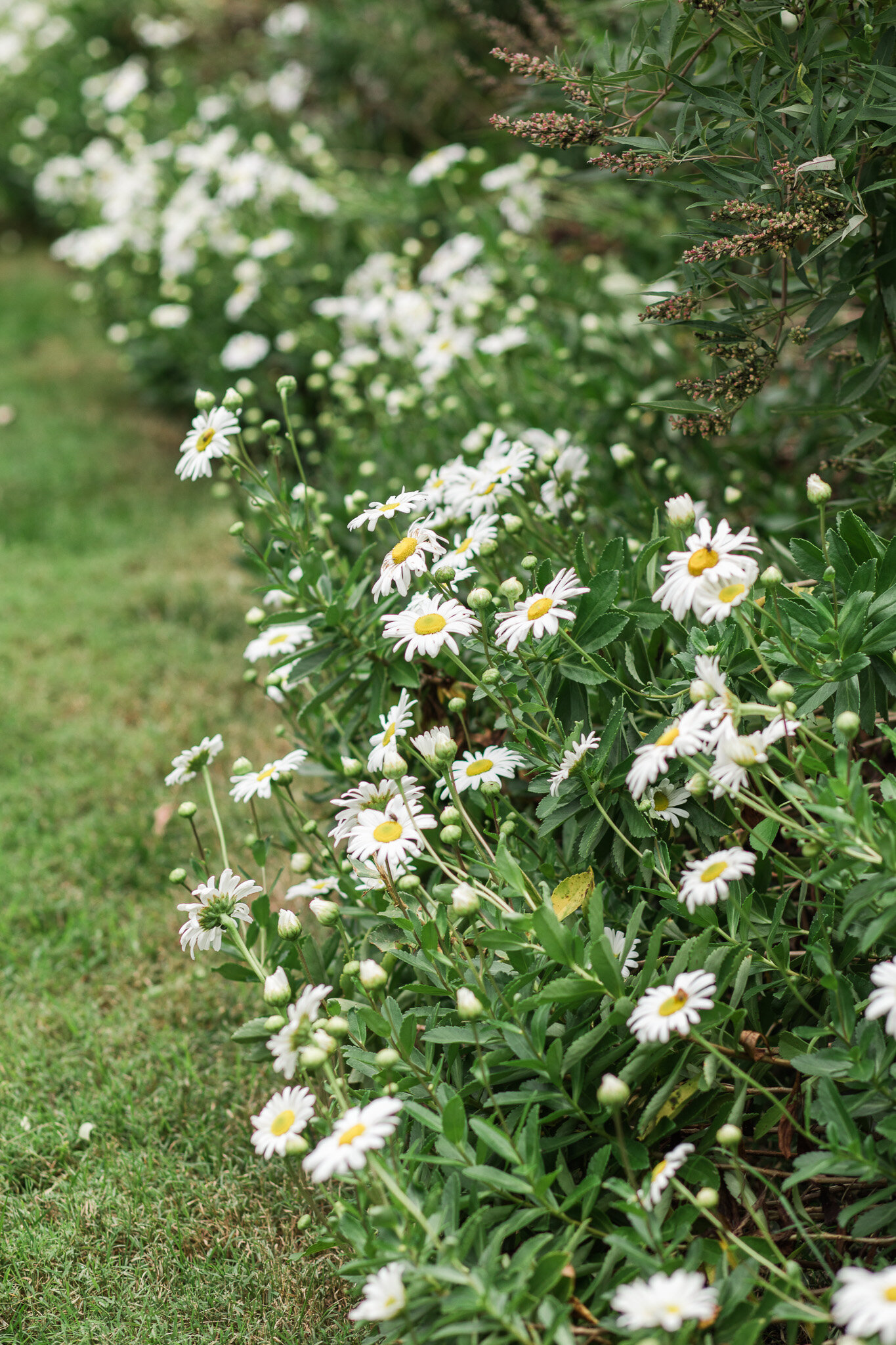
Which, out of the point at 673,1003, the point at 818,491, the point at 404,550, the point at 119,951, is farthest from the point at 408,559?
the point at 119,951

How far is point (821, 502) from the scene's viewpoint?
159 centimetres

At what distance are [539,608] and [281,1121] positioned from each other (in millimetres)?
744

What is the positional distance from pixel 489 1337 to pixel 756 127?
1.67 m

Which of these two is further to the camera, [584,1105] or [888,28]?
[888,28]

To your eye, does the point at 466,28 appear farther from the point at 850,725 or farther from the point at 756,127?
the point at 850,725

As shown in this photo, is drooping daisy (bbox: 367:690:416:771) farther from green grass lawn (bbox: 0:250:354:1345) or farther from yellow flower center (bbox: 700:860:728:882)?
green grass lawn (bbox: 0:250:354:1345)

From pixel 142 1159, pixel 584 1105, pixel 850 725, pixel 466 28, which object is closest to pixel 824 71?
pixel 850 725

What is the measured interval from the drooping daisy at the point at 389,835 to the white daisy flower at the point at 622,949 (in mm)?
280

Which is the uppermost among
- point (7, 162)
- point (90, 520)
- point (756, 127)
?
point (756, 127)

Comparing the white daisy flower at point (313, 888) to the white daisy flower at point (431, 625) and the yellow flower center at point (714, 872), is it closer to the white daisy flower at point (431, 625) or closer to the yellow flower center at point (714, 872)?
the white daisy flower at point (431, 625)

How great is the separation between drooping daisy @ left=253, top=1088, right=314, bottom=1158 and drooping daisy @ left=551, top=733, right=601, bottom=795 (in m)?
0.53

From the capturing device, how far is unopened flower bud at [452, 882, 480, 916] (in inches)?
54.5

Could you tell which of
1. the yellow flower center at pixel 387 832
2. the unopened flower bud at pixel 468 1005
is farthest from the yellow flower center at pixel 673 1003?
the yellow flower center at pixel 387 832

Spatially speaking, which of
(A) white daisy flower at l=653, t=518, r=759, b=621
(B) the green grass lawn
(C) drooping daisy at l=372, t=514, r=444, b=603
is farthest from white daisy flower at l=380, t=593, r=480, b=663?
(B) the green grass lawn
